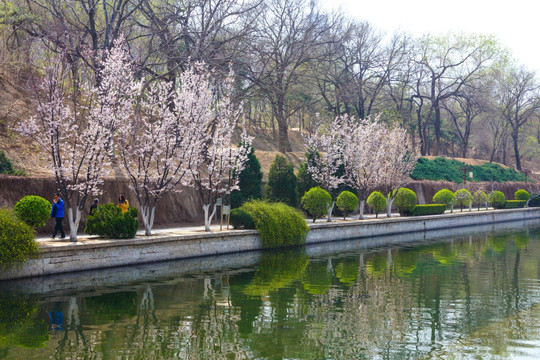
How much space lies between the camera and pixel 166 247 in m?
21.0

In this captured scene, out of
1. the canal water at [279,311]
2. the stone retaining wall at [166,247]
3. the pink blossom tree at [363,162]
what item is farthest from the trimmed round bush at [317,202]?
the canal water at [279,311]

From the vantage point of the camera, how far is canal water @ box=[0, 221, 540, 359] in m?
10.6

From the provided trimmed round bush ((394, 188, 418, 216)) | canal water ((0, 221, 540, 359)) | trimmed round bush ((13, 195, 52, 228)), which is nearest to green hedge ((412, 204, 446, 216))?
trimmed round bush ((394, 188, 418, 216))

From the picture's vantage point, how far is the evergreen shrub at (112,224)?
800 inches

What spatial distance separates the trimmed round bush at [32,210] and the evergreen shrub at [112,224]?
1741mm

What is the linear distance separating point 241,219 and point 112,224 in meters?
6.58

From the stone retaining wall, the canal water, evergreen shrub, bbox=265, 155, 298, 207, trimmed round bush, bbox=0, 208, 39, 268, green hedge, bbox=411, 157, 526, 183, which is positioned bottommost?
the canal water

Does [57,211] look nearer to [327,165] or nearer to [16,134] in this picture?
[16,134]

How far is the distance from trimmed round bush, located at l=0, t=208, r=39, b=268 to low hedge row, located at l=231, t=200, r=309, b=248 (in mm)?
10231

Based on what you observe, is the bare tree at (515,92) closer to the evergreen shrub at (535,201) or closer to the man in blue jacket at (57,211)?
the evergreen shrub at (535,201)

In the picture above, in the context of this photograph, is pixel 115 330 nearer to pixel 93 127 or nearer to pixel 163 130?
pixel 93 127

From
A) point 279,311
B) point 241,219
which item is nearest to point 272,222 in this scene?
point 241,219

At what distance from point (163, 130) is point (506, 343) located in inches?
625

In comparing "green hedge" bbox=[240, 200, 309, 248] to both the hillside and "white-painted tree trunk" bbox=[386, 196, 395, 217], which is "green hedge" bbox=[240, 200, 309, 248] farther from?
"white-painted tree trunk" bbox=[386, 196, 395, 217]
